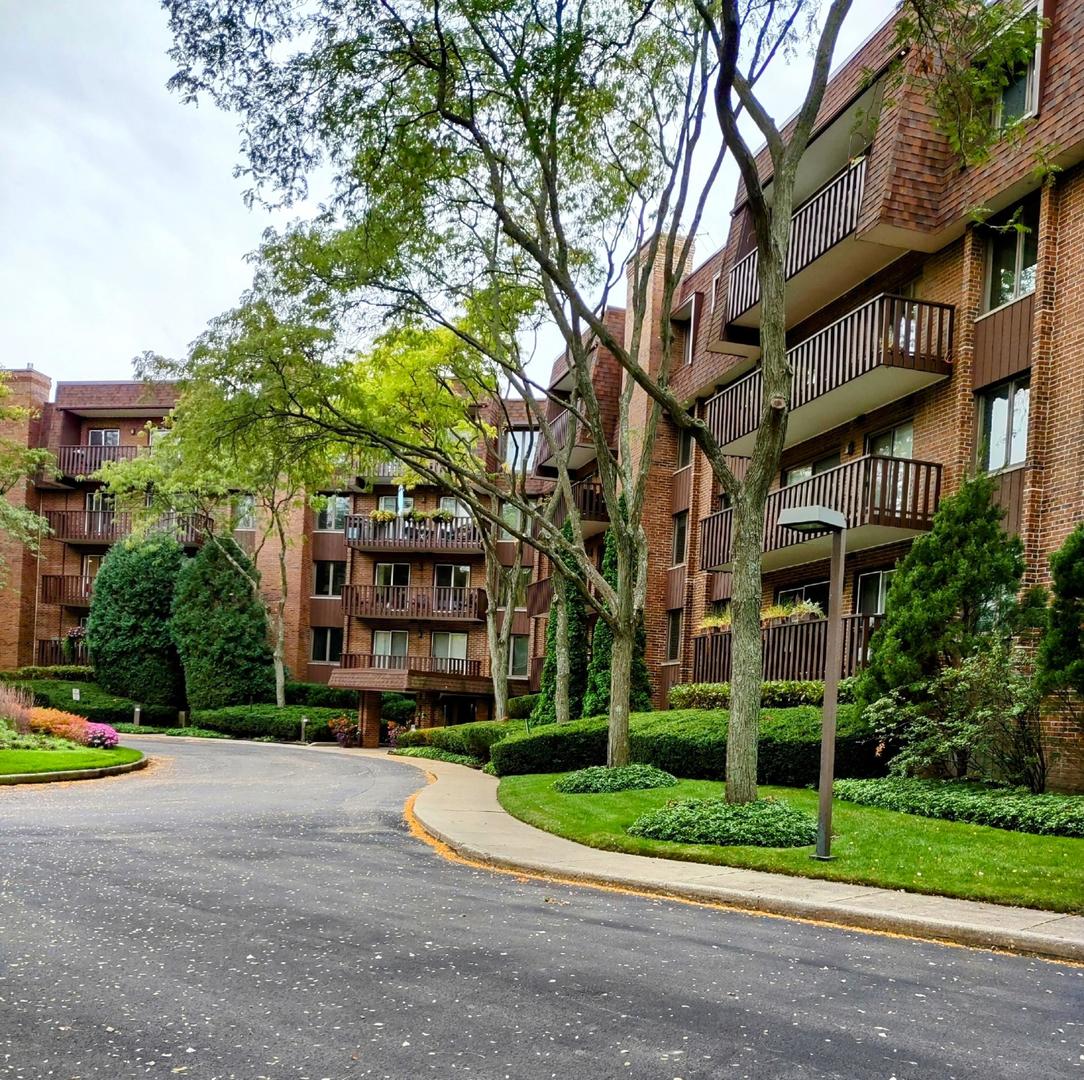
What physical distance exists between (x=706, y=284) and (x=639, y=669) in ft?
33.3

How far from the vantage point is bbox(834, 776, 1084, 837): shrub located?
485 inches

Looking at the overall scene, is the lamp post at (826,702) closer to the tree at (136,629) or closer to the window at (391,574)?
the tree at (136,629)

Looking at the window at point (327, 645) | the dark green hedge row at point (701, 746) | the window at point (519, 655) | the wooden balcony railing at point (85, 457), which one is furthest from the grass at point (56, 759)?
the wooden balcony railing at point (85, 457)

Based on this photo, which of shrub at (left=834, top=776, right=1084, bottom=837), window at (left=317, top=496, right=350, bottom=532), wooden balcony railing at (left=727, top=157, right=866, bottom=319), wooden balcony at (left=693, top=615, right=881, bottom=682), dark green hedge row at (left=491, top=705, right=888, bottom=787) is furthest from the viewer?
window at (left=317, top=496, right=350, bottom=532)

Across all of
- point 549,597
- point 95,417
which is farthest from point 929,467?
point 95,417

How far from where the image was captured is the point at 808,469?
25.1 metres

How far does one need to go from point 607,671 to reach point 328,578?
22603 mm

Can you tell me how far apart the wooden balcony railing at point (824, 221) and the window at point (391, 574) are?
2654 cm

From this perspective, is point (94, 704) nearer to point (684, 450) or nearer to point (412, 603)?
point (412, 603)

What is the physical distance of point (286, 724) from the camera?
4072 cm

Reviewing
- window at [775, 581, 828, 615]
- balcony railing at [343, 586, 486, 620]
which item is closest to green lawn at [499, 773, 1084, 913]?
window at [775, 581, 828, 615]

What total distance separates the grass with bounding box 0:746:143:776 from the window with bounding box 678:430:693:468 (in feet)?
51.1

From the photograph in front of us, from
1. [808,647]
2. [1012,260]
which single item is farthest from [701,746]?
[1012,260]

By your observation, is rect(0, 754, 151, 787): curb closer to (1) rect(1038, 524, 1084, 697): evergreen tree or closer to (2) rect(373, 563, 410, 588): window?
(1) rect(1038, 524, 1084, 697): evergreen tree
